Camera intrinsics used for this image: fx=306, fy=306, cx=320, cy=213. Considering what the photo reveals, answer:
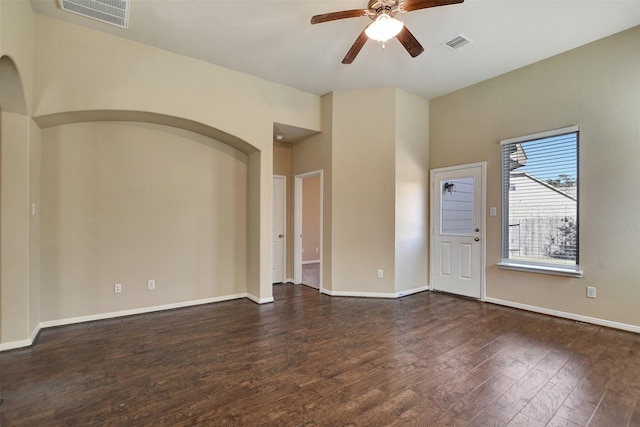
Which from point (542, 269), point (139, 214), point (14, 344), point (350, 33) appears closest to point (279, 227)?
point (139, 214)

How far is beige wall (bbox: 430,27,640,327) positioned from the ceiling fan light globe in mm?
2615

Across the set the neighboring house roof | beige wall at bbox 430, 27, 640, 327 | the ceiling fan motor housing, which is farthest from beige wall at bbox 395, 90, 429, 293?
the ceiling fan motor housing

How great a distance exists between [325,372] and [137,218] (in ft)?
10.1

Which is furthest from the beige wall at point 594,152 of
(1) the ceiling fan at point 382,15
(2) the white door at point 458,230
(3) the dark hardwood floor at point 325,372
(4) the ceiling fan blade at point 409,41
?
(1) the ceiling fan at point 382,15

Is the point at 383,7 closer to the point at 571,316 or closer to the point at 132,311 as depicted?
the point at 571,316

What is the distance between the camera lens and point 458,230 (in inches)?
192

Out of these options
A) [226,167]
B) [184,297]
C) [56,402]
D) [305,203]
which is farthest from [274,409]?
[305,203]

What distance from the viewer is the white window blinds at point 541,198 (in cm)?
377

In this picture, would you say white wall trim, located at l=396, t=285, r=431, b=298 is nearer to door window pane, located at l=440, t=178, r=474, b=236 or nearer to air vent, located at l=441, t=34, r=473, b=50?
door window pane, located at l=440, t=178, r=474, b=236

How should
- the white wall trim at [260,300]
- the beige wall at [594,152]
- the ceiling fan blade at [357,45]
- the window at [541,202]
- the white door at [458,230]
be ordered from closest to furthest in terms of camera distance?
the ceiling fan blade at [357,45] < the beige wall at [594,152] < the window at [541,202] < the white wall trim at [260,300] < the white door at [458,230]

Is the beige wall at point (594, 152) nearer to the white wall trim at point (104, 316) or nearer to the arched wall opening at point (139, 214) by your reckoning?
the arched wall opening at point (139, 214)

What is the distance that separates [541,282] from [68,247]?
19.1 ft

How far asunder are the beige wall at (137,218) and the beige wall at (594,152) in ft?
13.0

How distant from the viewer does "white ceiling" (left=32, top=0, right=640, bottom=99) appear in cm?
294
